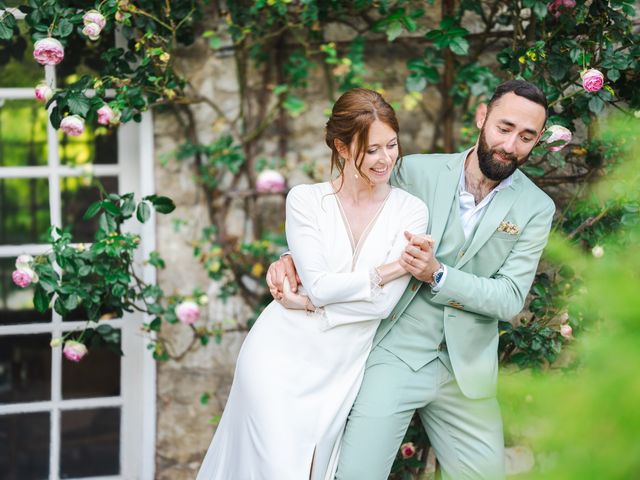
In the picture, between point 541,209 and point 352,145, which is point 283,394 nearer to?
point 352,145

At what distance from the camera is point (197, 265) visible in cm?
378

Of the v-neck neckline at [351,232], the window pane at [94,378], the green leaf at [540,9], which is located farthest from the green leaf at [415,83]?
the window pane at [94,378]

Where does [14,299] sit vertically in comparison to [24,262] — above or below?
below

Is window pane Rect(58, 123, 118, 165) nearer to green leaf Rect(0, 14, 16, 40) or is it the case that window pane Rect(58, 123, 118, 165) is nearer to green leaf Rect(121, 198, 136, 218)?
green leaf Rect(121, 198, 136, 218)

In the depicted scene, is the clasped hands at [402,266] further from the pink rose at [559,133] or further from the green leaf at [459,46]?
the green leaf at [459,46]

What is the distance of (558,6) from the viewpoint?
3203mm

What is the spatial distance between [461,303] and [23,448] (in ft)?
9.89

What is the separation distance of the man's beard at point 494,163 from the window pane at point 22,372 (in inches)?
126

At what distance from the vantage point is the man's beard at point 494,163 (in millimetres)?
2527

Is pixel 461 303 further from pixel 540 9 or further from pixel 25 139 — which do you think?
pixel 25 139

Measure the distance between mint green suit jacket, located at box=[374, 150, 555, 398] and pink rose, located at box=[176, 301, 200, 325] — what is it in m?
1.15

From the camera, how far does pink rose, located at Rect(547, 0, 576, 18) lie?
10.4 ft

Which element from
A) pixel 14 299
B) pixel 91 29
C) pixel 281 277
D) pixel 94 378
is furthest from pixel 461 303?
pixel 14 299

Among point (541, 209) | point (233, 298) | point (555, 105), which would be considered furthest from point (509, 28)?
point (233, 298)
